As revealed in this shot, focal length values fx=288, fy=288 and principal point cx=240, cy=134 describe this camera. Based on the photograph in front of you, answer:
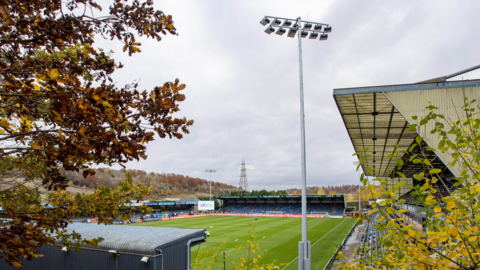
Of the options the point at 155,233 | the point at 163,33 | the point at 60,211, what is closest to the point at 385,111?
the point at 155,233

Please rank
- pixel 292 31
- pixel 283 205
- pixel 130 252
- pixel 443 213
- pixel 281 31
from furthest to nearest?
pixel 283 205, pixel 281 31, pixel 130 252, pixel 292 31, pixel 443 213

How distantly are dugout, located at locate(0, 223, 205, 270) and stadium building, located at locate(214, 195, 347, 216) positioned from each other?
6327cm

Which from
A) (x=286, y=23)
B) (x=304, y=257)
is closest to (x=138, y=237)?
(x=304, y=257)

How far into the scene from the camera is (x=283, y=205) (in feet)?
276

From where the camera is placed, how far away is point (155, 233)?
13.6 meters

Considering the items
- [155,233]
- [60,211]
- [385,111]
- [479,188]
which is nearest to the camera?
[479,188]

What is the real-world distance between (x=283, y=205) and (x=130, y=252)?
3003 inches

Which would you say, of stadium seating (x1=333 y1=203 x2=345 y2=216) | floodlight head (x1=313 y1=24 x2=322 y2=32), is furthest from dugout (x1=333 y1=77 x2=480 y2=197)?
stadium seating (x1=333 y1=203 x2=345 y2=216)

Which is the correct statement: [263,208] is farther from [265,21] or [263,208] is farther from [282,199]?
[265,21]

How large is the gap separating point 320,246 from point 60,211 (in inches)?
1208

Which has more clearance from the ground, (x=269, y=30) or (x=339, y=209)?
(x=269, y=30)

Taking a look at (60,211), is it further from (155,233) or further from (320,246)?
(320,246)

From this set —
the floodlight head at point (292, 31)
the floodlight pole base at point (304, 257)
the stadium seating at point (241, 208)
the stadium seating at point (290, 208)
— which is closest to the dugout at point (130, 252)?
the floodlight pole base at point (304, 257)

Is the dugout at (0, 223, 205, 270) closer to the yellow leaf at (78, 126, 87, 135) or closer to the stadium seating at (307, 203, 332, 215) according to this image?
the yellow leaf at (78, 126, 87, 135)
